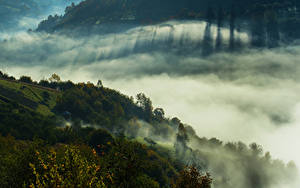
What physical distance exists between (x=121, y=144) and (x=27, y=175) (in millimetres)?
20270

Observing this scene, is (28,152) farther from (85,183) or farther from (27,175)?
(85,183)

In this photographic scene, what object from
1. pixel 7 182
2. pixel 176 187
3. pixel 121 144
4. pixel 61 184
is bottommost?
pixel 61 184

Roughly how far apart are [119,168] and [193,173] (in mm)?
17053

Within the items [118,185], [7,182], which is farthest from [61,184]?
[7,182]

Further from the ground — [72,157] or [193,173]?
[193,173]

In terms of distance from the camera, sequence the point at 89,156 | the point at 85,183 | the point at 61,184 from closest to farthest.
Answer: the point at 61,184 → the point at 85,183 → the point at 89,156

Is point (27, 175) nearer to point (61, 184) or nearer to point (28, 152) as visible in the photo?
point (28, 152)

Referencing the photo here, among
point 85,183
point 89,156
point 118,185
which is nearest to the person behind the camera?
point 85,183

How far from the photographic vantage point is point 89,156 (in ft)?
307

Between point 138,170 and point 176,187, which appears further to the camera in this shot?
point 176,187

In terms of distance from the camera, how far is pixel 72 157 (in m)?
39.4

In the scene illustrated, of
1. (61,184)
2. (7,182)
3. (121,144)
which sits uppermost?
(121,144)

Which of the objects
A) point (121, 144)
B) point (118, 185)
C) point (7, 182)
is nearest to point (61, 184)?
point (118, 185)

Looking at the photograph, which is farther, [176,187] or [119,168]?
[176,187]
